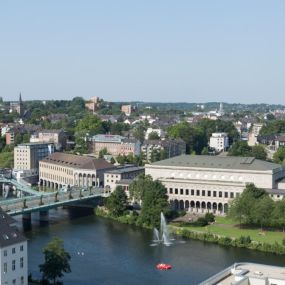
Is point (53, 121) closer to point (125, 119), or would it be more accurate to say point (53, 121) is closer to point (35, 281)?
point (125, 119)

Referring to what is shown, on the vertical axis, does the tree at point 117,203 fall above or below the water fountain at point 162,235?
above

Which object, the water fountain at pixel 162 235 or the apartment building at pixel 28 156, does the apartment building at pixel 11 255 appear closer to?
the water fountain at pixel 162 235

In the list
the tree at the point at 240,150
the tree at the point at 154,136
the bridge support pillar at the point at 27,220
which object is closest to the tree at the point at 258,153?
the tree at the point at 240,150

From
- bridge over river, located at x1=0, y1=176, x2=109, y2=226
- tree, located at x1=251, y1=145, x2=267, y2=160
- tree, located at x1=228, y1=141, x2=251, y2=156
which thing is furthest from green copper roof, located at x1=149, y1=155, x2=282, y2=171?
tree, located at x1=228, y1=141, x2=251, y2=156

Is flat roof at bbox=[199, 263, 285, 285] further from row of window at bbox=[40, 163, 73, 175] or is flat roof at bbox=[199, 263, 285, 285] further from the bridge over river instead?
row of window at bbox=[40, 163, 73, 175]

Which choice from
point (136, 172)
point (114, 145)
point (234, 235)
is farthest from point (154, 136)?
point (234, 235)

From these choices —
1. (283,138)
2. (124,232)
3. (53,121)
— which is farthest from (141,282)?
(53,121)

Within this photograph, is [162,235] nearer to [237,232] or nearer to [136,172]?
[237,232]
